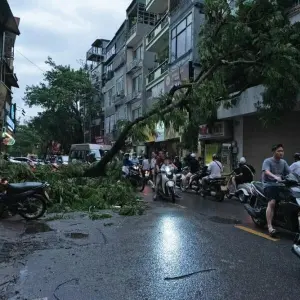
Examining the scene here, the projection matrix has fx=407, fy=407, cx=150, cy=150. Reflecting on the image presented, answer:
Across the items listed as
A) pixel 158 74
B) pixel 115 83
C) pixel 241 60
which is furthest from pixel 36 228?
pixel 115 83

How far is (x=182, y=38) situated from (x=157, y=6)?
9.89m

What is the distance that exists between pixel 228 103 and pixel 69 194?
374 inches

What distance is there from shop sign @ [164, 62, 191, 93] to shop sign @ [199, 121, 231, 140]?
10.7 ft

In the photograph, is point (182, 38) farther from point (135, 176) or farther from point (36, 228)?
point (36, 228)

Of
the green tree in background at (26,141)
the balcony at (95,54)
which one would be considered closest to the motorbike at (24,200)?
the balcony at (95,54)

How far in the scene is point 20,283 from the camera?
202 inches

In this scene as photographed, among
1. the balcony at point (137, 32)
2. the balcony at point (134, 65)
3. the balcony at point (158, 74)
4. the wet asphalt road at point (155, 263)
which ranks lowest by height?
the wet asphalt road at point (155, 263)

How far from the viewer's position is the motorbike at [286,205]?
22.5ft

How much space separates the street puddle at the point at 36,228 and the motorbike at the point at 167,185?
5.11 meters

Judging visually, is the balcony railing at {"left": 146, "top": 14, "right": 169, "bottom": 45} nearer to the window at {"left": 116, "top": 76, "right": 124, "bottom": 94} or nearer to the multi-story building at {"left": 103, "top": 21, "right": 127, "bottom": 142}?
the multi-story building at {"left": 103, "top": 21, "right": 127, "bottom": 142}

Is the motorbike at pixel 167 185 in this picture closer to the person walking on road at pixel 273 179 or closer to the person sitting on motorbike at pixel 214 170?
the person sitting on motorbike at pixel 214 170

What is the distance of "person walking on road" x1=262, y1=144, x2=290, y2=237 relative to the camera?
297 inches

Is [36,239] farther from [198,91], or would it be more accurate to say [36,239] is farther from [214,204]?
[198,91]

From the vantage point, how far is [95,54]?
66188mm
